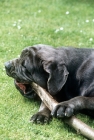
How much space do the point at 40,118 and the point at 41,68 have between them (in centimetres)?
61

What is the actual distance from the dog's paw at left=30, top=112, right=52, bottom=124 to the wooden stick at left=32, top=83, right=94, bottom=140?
4.8 inches

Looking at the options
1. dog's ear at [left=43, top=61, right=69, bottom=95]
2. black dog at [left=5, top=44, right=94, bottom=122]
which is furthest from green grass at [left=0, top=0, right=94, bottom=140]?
dog's ear at [left=43, top=61, right=69, bottom=95]

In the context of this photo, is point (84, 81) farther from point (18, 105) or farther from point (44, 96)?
point (18, 105)

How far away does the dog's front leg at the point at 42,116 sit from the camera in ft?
15.1

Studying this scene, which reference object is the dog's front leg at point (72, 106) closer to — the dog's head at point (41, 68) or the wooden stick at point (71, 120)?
the wooden stick at point (71, 120)

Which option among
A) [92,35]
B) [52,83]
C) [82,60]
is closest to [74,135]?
[52,83]

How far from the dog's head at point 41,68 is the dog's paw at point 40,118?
286 millimetres

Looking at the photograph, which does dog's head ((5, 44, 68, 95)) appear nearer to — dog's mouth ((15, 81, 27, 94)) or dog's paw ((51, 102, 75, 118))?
dog's mouth ((15, 81, 27, 94))

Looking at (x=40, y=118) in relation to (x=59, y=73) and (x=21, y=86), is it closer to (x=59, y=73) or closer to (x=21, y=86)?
(x=59, y=73)

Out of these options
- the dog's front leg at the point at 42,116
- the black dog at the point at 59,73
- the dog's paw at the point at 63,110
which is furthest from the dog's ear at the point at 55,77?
the dog's paw at the point at 63,110

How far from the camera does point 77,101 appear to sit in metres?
4.45

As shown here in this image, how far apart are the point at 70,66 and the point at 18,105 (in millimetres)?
874

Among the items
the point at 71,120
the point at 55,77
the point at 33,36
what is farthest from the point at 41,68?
the point at 33,36

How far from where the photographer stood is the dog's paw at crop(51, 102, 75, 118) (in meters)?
4.25
